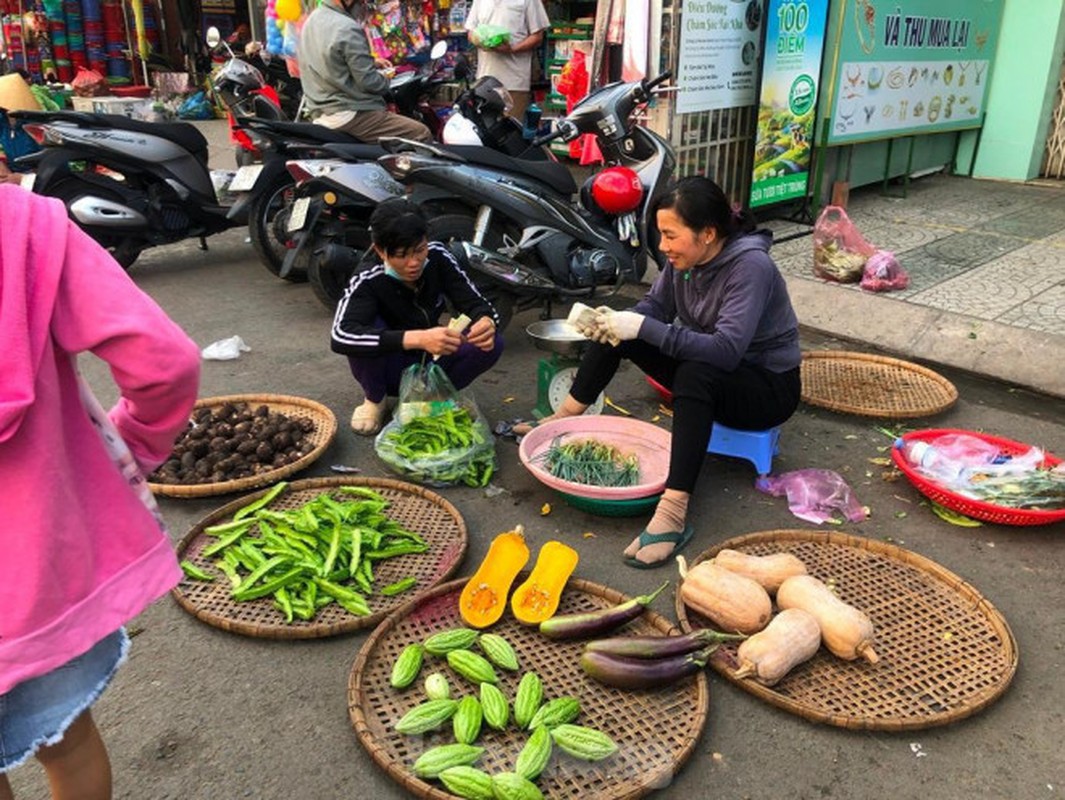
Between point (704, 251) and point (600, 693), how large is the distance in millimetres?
1586

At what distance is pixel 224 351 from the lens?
461 centimetres

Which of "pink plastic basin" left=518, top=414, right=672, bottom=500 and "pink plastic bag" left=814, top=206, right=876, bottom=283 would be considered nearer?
"pink plastic basin" left=518, top=414, right=672, bottom=500

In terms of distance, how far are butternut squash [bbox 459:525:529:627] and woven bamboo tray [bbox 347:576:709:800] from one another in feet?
0.14

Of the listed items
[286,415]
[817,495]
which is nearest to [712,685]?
[817,495]

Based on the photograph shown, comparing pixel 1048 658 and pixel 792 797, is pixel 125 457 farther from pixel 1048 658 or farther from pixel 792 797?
pixel 1048 658

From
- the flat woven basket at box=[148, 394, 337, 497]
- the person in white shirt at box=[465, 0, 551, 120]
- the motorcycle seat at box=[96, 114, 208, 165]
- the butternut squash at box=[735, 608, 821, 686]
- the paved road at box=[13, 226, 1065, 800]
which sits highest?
the person in white shirt at box=[465, 0, 551, 120]

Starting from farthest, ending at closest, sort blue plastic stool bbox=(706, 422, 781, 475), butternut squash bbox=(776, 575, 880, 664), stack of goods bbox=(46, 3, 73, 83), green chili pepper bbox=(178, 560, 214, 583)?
stack of goods bbox=(46, 3, 73, 83) → blue plastic stool bbox=(706, 422, 781, 475) → green chili pepper bbox=(178, 560, 214, 583) → butternut squash bbox=(776, 575, 880, 664)

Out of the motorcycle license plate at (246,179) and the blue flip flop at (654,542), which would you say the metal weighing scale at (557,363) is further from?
the motorcycle license plate at (246,179)

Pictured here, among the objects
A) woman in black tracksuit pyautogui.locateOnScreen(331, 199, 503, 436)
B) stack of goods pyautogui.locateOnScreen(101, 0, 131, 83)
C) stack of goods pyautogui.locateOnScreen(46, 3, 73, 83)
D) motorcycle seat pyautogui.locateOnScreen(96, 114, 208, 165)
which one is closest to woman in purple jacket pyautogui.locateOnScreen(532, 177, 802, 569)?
woman in black tracksuit pyautogui.locateOnScreen(331, 199, 503, 436)

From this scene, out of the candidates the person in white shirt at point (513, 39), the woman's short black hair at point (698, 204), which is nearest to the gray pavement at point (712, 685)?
the woman's short black hair at point (698, 204)

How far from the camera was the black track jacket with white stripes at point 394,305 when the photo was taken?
346 cm

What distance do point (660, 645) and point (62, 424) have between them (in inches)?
61.1

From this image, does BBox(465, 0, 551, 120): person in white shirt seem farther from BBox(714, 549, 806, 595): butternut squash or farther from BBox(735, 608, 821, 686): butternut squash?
BBox(735, 608, 821, 686): butternut squash

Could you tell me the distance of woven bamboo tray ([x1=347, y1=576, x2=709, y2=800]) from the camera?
194 centimetres
